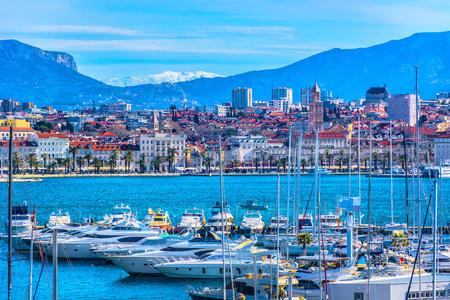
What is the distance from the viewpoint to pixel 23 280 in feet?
68.5

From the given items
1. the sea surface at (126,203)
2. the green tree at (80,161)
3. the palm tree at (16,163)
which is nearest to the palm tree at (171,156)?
the sea surface at (126,203)

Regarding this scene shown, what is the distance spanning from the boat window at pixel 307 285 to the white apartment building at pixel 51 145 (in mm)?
80619

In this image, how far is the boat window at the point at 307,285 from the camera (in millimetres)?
15305

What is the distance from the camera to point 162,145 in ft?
319

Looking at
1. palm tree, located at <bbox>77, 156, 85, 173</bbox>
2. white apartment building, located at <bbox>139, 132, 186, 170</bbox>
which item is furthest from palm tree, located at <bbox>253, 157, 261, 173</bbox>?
palm tree, located at <bbox>77, 156, 85, 173</bbox>

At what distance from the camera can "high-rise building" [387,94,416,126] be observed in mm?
164625

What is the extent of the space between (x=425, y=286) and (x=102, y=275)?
9.83 m

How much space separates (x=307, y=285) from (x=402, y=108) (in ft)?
510

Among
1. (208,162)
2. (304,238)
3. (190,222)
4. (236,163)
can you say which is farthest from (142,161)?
(304,238)

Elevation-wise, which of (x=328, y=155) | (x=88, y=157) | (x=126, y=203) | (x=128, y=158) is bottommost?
(x=126, y=203)

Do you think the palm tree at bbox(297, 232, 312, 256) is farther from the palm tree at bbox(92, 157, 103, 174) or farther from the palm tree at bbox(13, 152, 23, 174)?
the palm tree at bbox(92, 157, 103, 174)

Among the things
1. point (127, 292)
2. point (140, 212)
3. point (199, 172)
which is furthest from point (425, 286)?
point (199, 172)

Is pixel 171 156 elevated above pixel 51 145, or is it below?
below

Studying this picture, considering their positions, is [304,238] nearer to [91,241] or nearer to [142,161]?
[91,241]
